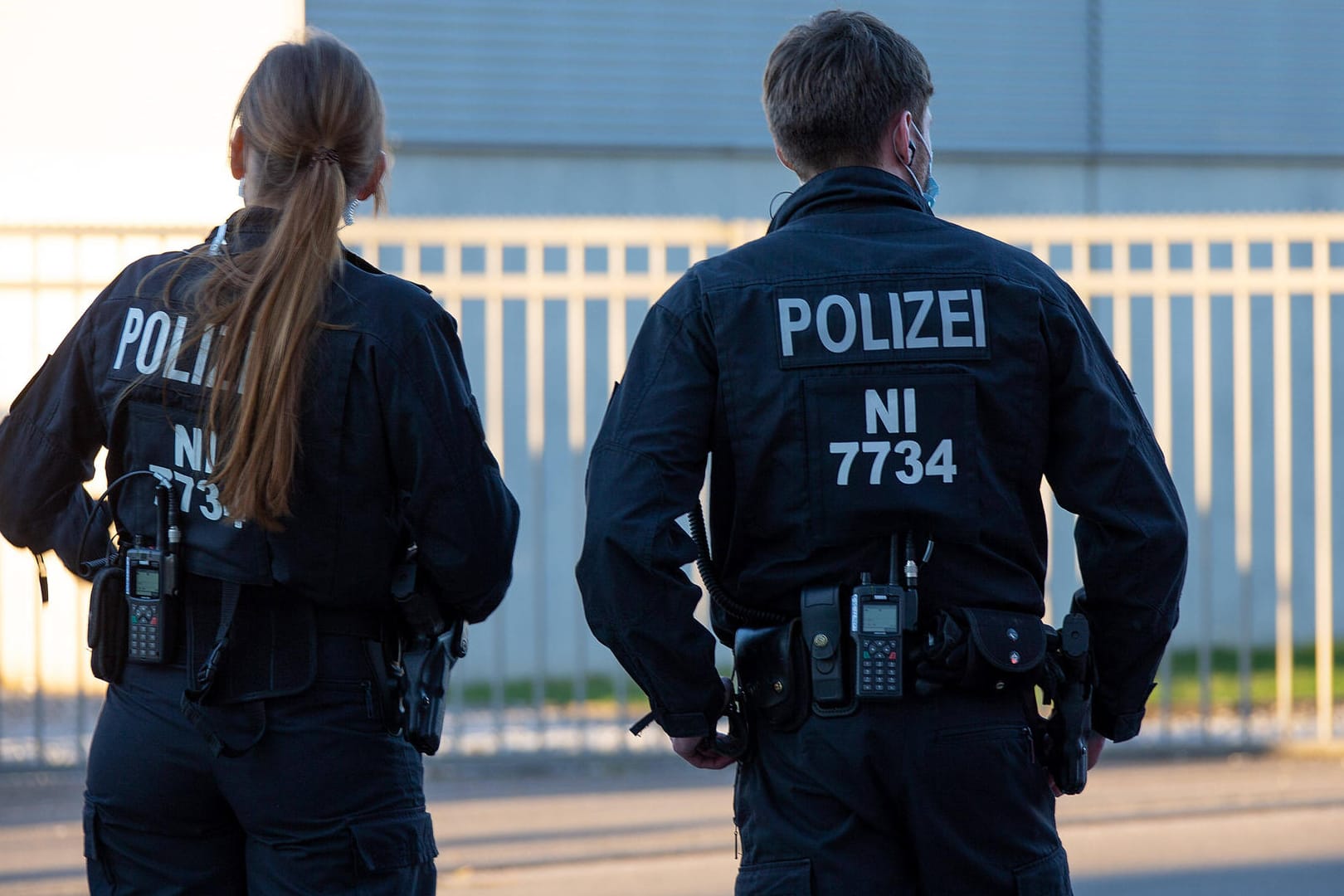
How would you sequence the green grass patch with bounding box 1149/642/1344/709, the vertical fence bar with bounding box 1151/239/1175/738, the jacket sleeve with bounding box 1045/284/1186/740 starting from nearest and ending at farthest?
the jacket sleeve with bounding box 1045/284/1186/740
the vertical fence bar with bounding box 1151/239/1175/738
the green grass patch with bounding box 1149/642/1344/709

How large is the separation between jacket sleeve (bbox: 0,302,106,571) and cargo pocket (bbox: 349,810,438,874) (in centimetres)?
70

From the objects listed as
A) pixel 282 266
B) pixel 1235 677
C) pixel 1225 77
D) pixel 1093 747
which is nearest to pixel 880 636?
pixel 1093 747

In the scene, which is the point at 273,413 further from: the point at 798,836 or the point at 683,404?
the point at 798,836

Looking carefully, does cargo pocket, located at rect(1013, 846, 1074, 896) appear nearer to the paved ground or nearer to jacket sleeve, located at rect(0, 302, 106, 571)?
jacket sleeve, located at rect(0, 302, 106, 571)

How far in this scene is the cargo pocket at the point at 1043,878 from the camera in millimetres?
2055

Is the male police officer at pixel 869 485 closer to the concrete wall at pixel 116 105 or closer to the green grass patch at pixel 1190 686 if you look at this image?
the green grass patch at pixel 1190 686

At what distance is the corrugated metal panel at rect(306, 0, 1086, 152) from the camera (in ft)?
27.8

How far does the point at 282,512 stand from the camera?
2074 mm

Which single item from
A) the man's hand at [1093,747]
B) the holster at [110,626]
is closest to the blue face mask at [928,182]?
the man's hand at [1093,747]

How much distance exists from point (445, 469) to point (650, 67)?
6.93 meters

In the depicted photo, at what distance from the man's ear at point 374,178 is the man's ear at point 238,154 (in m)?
0.18

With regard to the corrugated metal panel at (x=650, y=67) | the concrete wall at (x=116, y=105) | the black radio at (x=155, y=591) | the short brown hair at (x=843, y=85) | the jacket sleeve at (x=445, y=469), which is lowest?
the black radio at (x=155, y=591)

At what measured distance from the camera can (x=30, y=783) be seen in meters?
5.55

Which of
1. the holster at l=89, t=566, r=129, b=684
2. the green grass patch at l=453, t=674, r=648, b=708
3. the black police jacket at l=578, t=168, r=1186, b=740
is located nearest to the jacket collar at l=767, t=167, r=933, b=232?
the black police jacket at l=578, t=168, r=1186, b=740
